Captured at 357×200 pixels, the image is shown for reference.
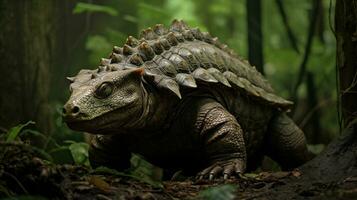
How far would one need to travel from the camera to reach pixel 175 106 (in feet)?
13.7

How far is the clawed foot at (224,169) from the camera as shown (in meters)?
3.87

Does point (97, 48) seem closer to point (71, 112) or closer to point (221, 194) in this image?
point (71, 112)

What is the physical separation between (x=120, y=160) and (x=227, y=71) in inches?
45.1

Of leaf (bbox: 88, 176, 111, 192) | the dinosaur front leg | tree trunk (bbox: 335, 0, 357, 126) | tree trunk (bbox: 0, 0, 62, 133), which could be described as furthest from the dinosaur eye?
tree trunk (bbox: 335, 0, 357, 126)

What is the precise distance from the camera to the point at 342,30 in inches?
165

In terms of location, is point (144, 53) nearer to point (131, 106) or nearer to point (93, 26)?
point (131, 106)

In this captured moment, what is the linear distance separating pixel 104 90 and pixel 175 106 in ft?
2.35

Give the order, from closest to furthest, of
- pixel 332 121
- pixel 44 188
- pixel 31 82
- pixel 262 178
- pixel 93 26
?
pixel 44 188 < pixel 262 178 < pixel 31 82 < pixel 93 26 < pixel 332 121

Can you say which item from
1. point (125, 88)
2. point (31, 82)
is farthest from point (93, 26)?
point (125, 88)

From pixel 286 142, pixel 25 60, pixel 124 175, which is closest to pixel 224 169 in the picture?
pixel 124 175

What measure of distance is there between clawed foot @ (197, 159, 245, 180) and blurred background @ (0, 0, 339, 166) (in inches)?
50.3

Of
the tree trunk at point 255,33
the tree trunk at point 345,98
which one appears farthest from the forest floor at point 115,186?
the tree trunk at point 255,33

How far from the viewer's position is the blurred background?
4957 mm

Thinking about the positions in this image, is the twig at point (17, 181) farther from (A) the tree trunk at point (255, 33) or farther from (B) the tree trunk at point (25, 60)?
(A) the tree trunk at point (255, 33)
